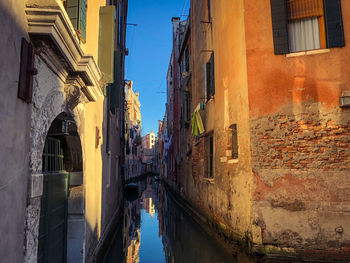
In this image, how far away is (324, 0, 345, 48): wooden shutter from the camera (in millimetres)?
6312

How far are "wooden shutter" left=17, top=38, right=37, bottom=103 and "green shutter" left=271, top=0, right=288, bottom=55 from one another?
18.1 feet

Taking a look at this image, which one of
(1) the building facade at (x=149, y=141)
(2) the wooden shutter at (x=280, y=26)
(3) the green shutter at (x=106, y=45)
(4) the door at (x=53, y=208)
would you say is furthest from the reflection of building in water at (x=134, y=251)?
(1) the building facade at (x=149, y=141)

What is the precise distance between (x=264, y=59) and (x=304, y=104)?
1.37 m

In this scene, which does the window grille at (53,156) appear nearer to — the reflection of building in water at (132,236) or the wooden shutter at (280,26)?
the reflection of building in water at (132,236)

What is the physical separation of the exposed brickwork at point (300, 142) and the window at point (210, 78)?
3603mm

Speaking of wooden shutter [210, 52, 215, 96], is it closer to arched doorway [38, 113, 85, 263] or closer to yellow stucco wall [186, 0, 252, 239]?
yellow stucco wall [186, 0, 252, 239]

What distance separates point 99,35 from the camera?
21.8 feet

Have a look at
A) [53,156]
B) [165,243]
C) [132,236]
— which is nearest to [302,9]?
[53,156]

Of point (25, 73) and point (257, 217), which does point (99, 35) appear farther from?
point (257, 217)

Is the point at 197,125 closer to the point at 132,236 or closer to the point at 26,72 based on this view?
the point at 132,236

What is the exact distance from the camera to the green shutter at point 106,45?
6.40m

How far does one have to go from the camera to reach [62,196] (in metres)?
4.61

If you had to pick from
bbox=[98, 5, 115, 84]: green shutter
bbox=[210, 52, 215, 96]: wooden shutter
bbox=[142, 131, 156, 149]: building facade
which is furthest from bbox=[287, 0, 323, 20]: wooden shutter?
bbox=[142, 131, 156, 149]: building facade

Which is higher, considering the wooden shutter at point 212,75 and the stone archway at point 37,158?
the wooden shutter at point 212,75
